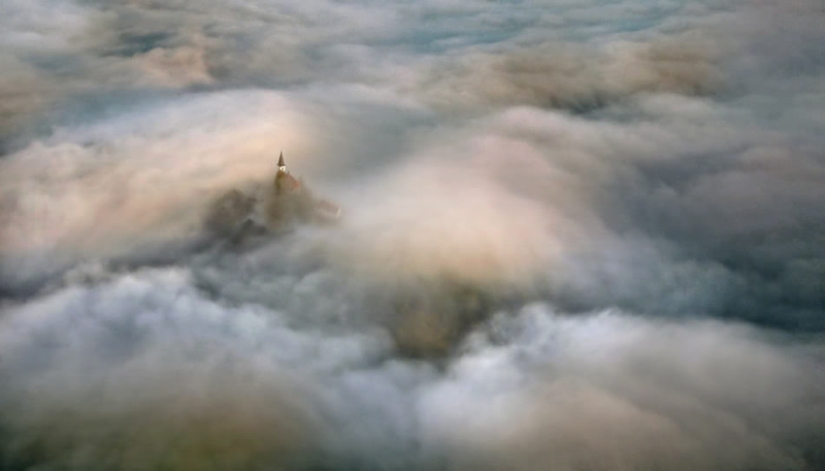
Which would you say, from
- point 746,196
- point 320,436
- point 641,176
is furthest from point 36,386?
point 746,196

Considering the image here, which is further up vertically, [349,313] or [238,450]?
[349,313]

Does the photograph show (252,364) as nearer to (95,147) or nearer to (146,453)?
(146,453)

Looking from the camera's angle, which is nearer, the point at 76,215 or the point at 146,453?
the point at 146,453

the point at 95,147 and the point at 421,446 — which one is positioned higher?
the point at 95,147

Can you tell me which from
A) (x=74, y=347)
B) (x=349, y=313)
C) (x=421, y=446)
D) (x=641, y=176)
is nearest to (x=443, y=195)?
(x=349, y=313)

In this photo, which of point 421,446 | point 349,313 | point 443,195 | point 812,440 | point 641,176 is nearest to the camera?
point 812,440

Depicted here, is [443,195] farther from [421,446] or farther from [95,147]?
[95,147]

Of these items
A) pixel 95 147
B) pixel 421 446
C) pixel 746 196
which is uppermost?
pixel 95 147

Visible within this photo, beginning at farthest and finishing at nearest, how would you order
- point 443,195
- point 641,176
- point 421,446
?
1. point 641,176
2. point 443,195
3. point 421,446

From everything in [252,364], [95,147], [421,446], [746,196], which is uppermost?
[95,147]
